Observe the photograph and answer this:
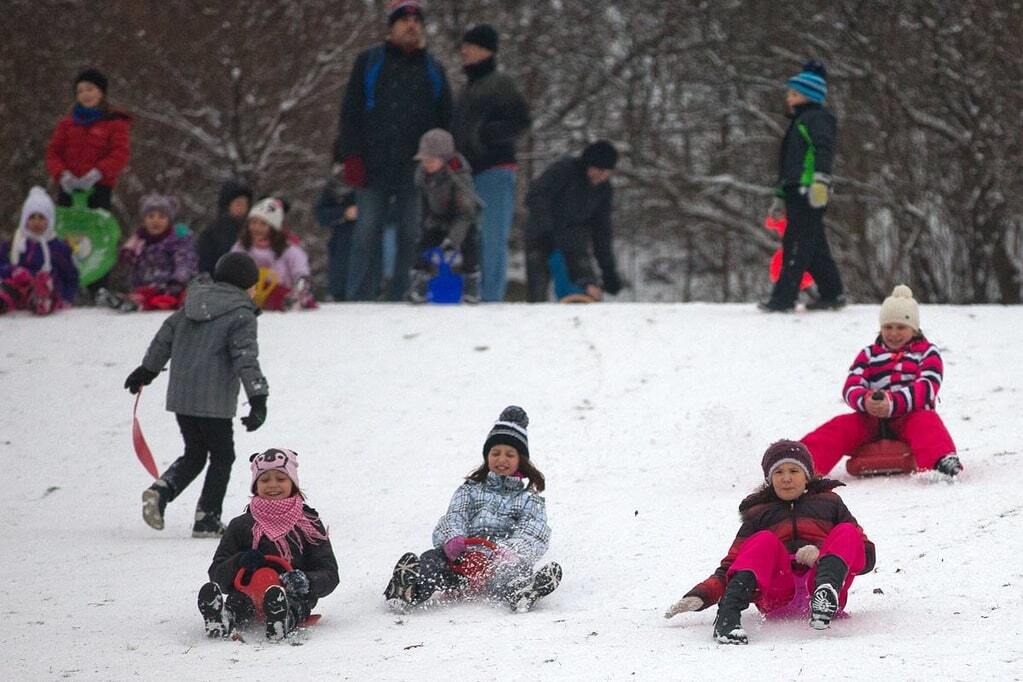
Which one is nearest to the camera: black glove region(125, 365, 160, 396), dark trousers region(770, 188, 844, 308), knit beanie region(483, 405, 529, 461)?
knit beanie region(483, 405, 529, 461)

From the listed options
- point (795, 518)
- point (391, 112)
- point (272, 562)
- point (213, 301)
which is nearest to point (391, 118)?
point (391, 112)

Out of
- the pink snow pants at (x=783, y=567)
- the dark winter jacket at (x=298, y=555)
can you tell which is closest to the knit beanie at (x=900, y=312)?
the pink snow pants at (x=783, y=567)

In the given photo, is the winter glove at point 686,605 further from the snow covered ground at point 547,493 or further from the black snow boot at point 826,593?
the black snow boot at point 826,593

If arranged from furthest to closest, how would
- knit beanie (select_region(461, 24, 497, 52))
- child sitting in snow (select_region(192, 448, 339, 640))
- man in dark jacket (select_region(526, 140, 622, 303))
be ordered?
1. man in dark jacket (select_region(526, 140, 622, 303))
2. knit beanie (select_region(461, 24, 497, 52))
3. child sitting in snow (select_region(192, 448, 339, 640))

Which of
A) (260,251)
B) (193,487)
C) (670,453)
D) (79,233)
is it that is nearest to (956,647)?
(670,453)

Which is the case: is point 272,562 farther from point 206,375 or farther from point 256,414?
point 206,375

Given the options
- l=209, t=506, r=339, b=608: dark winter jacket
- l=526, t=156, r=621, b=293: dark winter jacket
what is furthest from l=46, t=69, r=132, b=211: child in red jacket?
l=209, t=506, r=339, b=608: dark winter jacket

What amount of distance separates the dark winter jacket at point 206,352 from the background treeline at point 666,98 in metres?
9.79

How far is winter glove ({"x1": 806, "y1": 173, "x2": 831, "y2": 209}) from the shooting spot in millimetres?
11852

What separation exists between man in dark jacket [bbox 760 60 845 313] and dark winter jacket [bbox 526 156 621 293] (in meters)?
2.22

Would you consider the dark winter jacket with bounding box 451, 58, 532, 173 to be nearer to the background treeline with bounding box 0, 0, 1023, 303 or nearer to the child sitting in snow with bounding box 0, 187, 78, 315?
the child sitting in snow with bounding box 0, 187, 78, 315

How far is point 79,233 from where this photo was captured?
14.0 m

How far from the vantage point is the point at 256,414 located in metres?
8.56

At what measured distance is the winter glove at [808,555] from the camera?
6512 mm
